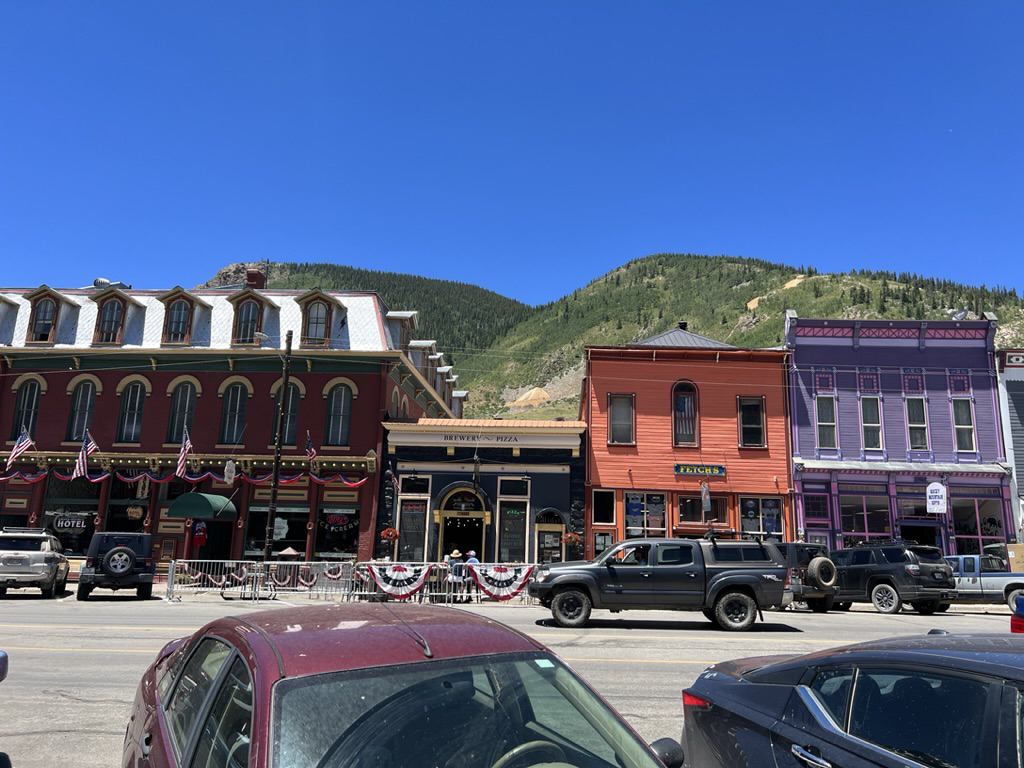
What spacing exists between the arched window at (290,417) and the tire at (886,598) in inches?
873

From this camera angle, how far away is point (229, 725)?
9.56 ft

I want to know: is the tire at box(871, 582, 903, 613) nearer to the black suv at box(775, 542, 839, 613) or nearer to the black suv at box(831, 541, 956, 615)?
the black suv at box(831, 541, 956, 615)

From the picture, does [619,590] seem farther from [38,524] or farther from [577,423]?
[38,524]

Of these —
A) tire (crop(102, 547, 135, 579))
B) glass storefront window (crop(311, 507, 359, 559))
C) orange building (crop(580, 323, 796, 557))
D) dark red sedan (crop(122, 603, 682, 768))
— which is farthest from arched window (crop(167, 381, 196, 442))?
dark red sedan (crop(122, 603, 682, 768))

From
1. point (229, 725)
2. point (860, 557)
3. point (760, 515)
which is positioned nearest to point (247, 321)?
point (760, 515)

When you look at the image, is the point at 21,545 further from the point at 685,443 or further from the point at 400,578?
the point at 685,443

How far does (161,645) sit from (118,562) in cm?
A: 1100

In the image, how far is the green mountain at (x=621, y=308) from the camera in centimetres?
11194

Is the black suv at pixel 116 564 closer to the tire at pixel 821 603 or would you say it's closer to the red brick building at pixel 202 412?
the red brick building at pixel 202 412

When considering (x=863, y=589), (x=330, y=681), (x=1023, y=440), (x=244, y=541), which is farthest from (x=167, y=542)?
(x=1023, y=440)

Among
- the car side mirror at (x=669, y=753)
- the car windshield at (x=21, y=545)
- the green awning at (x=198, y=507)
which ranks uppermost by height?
the green awning at (x=198, y=507)

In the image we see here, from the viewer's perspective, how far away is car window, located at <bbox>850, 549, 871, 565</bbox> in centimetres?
2174

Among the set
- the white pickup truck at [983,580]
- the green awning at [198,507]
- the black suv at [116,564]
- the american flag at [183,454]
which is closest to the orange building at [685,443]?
the white pickup truck at [983,580]

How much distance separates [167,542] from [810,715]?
30.5m
